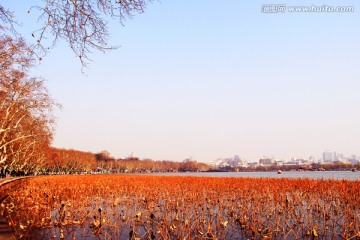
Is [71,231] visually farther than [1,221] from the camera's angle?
Yes

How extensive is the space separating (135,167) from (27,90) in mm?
161051

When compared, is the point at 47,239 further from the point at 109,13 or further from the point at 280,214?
the point at 280,214

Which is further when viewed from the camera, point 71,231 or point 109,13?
point 71,231

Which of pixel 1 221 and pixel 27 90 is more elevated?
pixel 27 90

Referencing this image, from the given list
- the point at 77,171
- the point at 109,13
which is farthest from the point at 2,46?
the point at 77,171

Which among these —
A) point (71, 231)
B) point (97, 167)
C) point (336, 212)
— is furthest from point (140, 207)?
point (97, 167)

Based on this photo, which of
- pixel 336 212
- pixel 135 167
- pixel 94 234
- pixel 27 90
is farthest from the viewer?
pixel 135 167

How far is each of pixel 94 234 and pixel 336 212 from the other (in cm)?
985

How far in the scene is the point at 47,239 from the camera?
9.85 m

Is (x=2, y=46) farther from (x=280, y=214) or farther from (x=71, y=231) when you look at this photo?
(x=280, y=214)

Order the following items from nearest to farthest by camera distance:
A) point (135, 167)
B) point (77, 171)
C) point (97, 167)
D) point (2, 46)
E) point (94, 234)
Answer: point (94, 234), point (2, 46), point (77, 171), point (97, 167), point (135, 167)

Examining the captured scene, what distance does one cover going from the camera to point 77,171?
12069 cm

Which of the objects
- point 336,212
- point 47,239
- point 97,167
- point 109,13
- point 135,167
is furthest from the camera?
point 135,167

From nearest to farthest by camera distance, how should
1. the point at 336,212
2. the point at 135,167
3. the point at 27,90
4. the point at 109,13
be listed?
1. the point at 109,13
2. the point at 336,212
3. the point at 27,90
4. the point at 135,167
